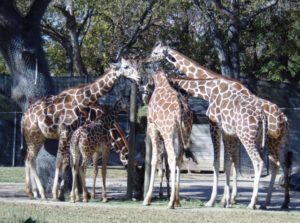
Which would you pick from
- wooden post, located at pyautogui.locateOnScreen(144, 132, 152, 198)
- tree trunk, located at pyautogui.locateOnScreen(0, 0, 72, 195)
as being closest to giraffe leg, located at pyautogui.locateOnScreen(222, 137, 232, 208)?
wooden post, located at pyautogui.locateOnScreen(144, 132, 152, 198)

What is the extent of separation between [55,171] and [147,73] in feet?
11.0

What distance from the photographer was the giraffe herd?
13.7m

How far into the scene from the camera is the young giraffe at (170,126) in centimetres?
1360

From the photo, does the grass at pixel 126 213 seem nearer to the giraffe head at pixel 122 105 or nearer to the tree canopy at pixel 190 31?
the giraffe head at pixel 122 105

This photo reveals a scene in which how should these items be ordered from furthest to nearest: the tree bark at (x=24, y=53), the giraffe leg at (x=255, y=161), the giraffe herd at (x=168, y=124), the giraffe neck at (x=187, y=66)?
the tree bark at (x=24, y=53) → the giraffe neck at (x=187, y=66) → the giraffe herd at (x=168, y=124) → the giraffe leg at (x=255, y=161)

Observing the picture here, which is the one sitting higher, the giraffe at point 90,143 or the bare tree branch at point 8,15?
the bare tree branch at point 8,15

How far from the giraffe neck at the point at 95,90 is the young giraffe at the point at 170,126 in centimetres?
125

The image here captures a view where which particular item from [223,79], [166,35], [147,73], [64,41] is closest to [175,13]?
[166,35]

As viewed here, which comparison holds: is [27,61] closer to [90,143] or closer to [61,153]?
[61,153]

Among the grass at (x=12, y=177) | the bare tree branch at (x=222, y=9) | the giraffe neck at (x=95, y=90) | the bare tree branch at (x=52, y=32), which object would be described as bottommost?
the grass at (x=12, y=177)

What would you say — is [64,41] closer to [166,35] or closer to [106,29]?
[106,29]

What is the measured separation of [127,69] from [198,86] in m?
1.54

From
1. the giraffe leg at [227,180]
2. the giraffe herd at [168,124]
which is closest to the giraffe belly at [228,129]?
the giraffe herd at [168,124]

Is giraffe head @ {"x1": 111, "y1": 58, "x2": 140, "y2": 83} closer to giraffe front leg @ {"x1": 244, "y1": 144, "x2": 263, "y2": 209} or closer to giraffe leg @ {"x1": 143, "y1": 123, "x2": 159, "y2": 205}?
giraffe leg @ {"x1": 143, "y1": 123, "x2": 159, "y2": 205}
